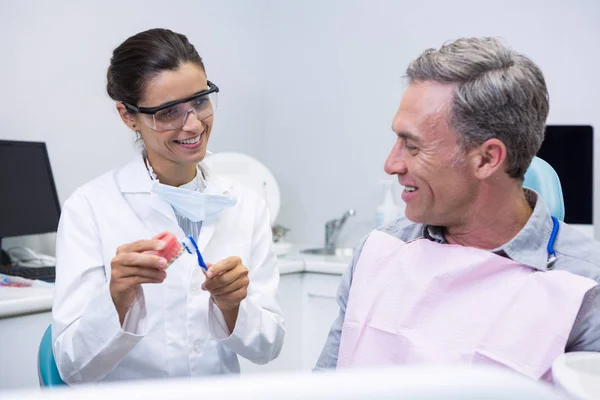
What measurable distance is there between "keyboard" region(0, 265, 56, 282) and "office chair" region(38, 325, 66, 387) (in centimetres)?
70

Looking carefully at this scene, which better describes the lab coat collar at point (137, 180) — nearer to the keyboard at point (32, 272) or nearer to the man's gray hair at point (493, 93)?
the keyboard at point (32, 272)

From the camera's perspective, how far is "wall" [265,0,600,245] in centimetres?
295

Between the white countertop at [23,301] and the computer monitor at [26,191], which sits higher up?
the computer monitor at [26,191]

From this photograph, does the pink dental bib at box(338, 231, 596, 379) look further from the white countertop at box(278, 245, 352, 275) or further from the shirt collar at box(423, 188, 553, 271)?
the white countertop at box(278, 245, 352, 275)

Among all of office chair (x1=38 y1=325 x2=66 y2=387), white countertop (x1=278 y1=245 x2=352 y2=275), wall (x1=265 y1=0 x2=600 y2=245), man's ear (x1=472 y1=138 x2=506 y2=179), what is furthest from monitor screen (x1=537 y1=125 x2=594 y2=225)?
office chair (x1=38 y1=325 x2=66 y2=387)

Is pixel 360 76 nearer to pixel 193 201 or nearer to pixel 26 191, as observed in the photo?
pixel 26 191

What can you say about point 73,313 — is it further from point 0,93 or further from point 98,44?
point 98,44

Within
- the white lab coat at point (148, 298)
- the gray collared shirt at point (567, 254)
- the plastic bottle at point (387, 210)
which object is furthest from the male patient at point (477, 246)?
the plastic bottle at point (387, 210)

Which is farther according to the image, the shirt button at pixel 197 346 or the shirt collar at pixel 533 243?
the shirt button at pixel 197 346

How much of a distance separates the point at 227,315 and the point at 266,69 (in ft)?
7.97

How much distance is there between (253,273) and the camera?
5.49 ft

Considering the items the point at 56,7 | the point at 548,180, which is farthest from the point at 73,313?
the point at 56,7

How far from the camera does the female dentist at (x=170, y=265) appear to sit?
1.41m

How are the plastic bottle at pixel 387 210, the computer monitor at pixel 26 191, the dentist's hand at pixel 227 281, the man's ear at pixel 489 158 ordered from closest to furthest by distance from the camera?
the man's ear at pixel 489 158, the dentist's hand at pixel 227 281, the computer monitor at pixel 26 191, the plastic bottle at pixel 387 210
